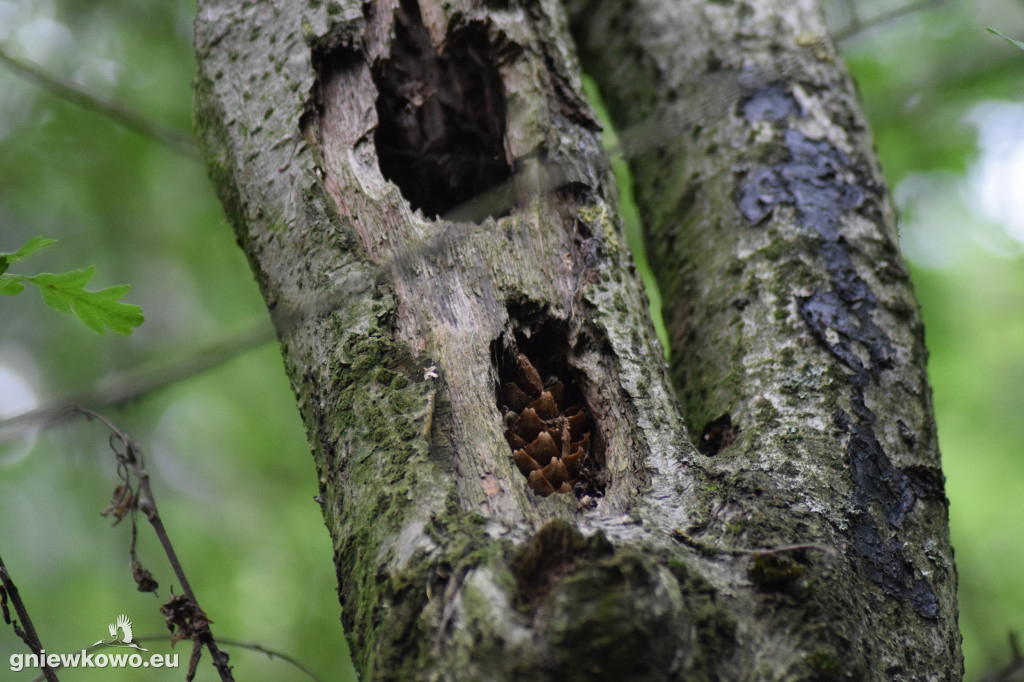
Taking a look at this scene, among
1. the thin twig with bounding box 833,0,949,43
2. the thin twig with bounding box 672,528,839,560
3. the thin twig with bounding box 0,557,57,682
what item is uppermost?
the thin twig with bounding box 833,0,949,43

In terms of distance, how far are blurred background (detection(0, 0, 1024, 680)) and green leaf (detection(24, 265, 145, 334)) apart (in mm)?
2396

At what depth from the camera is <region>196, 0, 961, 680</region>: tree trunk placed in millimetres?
956

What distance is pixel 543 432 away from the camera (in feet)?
4.16

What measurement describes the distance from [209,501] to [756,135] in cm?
423

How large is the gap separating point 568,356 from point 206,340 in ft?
10.7

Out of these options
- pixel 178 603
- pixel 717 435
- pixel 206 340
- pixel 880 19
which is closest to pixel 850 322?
pixel 717 435

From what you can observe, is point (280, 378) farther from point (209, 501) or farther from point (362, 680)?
point (362, 680)

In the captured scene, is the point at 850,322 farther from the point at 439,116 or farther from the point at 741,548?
the point at 439,116

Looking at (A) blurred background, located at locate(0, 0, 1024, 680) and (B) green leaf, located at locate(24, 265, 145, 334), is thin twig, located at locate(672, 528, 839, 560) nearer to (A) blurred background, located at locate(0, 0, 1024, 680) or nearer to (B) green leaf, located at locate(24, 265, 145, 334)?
(B) green leaf, located at locate(24, 265, 145, 334)

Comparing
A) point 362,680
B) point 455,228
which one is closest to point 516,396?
point 455,228

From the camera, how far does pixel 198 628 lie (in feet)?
4.09

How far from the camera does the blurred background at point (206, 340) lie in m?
3.77

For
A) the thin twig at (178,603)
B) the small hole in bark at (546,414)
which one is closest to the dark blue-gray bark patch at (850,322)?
the small hole in bark at (546,414)

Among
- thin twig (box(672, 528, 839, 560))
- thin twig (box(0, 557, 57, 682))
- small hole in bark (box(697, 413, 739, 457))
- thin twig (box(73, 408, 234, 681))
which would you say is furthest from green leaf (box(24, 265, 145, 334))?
small hole in bark (box(697, 413, 739, 457))
